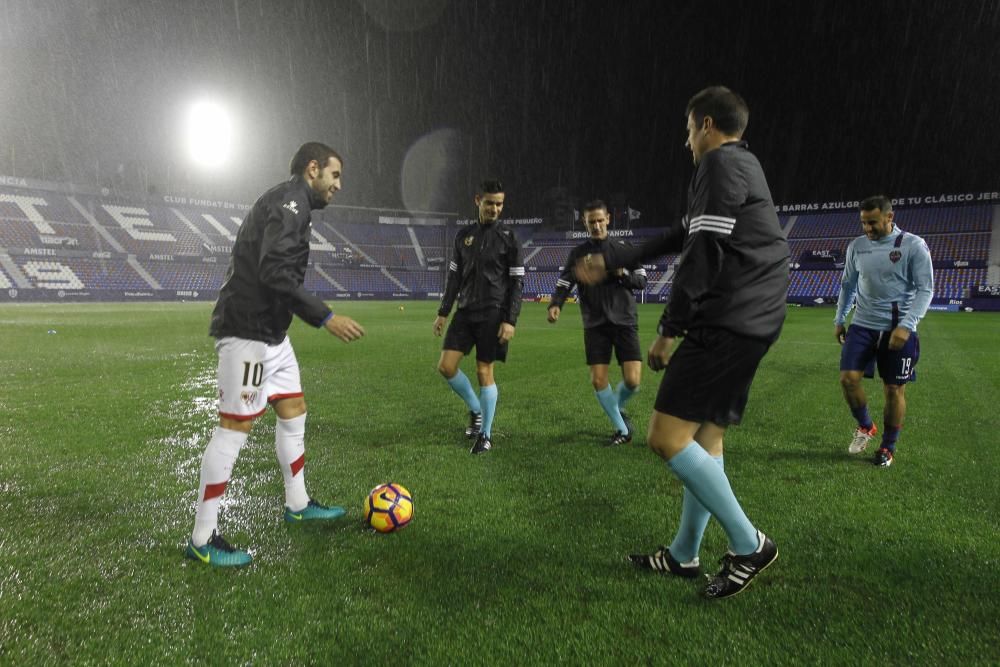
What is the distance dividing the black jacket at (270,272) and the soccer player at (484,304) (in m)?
2.51

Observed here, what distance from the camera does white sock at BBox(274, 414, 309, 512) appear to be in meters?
3.35

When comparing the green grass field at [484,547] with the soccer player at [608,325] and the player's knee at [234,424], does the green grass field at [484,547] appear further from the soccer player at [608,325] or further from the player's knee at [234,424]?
the player's knee at [234,424]

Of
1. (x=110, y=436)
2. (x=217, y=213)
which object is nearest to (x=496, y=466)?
(x=110, y=436)

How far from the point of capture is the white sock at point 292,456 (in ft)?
11.0

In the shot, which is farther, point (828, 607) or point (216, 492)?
point (216, 492)

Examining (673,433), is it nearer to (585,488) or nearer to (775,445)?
(585,488)

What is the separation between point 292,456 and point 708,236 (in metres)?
2.65

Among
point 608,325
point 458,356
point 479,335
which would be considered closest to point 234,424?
point 458,356

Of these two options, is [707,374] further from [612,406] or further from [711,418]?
[612,406]

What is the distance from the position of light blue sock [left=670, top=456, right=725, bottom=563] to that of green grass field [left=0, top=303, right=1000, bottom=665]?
0.53 feet

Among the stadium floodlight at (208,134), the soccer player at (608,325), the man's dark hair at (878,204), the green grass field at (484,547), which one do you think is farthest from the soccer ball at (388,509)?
the stadium floodlight at (208,134)

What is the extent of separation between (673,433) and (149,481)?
3833mm

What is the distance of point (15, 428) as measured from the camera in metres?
5.66

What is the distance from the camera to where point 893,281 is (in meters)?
4.93
